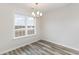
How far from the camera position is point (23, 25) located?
2561 millimetres

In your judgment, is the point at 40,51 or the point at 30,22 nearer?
the point at 40,51

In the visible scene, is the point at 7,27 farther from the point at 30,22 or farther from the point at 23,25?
the point at 30,22

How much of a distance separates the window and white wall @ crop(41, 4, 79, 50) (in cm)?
57

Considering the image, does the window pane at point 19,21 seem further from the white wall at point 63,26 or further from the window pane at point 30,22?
the white wall at point 63,26

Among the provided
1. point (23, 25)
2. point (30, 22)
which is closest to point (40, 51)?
point (23, 25)

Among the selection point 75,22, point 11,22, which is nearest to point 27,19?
point 11,22

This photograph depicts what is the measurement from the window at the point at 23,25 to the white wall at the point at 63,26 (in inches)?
22.5

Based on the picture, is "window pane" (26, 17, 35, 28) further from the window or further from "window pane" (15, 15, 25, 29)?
"window pane" (15, 15, 25, 29)

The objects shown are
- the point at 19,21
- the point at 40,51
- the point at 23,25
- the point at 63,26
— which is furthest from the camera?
the point at 63,26

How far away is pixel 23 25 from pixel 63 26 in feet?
4.58

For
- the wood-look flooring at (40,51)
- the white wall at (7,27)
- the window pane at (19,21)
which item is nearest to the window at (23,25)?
the window pane at (19,21)

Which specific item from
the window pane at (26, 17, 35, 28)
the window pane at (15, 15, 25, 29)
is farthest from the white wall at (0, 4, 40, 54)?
the window pane at (26, 17, 35, 28)

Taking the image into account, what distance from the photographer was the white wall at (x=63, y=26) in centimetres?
239

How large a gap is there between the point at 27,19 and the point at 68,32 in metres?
1.46
